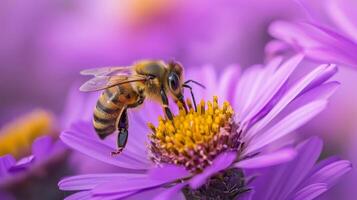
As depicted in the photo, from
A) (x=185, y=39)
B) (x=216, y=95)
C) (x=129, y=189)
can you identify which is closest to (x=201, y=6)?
(x=185, y=39)

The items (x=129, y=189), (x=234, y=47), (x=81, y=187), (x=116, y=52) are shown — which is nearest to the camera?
(x=129, y=189)

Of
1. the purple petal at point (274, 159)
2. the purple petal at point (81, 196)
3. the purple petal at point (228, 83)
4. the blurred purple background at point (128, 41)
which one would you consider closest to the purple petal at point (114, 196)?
the purple petal at point (81, 196)

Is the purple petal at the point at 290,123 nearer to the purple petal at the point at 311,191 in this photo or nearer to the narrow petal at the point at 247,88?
the purple petal at the point at 311,191

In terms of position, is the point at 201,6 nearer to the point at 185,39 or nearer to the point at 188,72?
the point at 185,39

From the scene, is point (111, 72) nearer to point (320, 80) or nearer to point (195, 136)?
point (195, 136)

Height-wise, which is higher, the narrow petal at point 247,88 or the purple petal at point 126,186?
the narrow petal at point 247,88

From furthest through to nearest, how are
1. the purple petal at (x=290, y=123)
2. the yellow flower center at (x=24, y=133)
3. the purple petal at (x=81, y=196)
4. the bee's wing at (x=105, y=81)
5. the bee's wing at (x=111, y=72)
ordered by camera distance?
the yellow flower center at (x=24, y=133), the bee's wing at (x=111, y=72), the bee's wing at (x=105, y=81), the purple petal at (x=81, y=196), the purple petal at (x=290, y=123)
